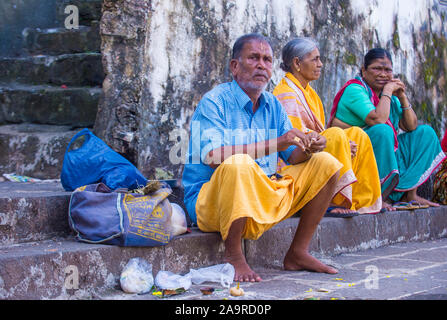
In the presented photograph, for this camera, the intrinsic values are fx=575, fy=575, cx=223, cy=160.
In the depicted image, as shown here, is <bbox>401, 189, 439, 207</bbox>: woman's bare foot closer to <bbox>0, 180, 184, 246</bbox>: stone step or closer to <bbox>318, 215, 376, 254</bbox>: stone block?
<bbox>318, 215, 376, 254</bbox>: stone block

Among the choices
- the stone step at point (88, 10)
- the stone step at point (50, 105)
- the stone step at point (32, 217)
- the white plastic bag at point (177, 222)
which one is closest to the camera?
the stone step at point (32, 217)

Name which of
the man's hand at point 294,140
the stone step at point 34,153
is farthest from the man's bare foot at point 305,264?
the stone step at point 34,153

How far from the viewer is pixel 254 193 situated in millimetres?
2930

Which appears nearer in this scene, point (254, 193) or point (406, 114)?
point (254, 193)

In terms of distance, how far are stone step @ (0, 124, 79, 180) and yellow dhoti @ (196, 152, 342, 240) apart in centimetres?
175


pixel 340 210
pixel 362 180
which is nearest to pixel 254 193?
pixel 340 210

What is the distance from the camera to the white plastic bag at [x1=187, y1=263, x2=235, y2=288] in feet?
9.48

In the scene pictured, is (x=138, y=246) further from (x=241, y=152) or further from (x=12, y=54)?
(x=12, y=54)

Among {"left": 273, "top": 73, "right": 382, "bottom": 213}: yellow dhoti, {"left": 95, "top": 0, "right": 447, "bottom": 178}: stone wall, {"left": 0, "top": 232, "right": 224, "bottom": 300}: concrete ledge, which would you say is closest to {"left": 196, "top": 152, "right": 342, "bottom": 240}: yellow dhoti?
{"left": 0, "top": 232, "right": 224, "bottom": 300}: concrete ledge

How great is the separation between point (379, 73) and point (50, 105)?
2.83 meters

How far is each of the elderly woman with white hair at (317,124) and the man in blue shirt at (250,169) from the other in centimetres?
64

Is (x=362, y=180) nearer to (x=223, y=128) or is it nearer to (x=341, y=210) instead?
(x=341, y=210)

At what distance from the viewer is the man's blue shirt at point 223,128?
10.4ft

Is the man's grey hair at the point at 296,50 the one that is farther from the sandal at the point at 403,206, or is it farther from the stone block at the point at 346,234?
the sandal at the point at 403,206
